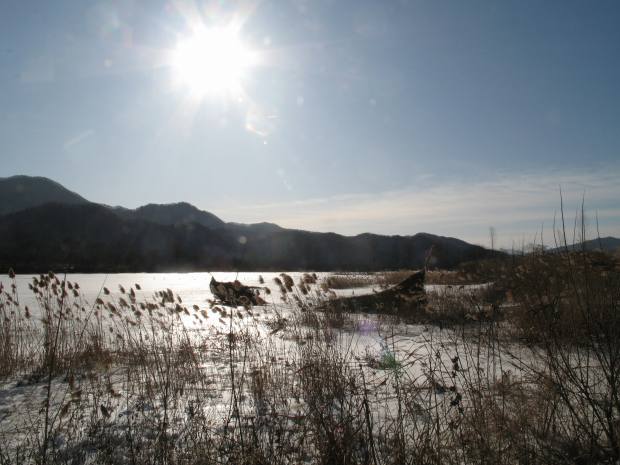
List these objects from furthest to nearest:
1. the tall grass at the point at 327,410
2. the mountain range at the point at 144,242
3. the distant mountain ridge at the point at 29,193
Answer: the distant mountain ridge at the point at 29,193 → the mountain range at the point at 144,242 → the tall grass at the point at 327,410

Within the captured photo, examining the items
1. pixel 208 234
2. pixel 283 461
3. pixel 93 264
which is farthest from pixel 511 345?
pixel 208 234

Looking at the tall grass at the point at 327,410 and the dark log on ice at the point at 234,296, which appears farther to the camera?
the dark log on ice at the point at 234,296

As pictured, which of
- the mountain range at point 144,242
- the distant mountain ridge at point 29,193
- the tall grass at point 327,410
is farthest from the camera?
the distant mountain ridge at point 29,193

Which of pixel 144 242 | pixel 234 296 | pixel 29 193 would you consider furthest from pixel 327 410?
pixel 29 193

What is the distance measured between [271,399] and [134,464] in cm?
134

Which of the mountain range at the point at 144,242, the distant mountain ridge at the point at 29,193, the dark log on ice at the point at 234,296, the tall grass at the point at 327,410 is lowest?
the tall grass at the point at 327,410

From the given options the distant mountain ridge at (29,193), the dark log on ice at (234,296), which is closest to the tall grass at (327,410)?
the dark log on ice at (234,296)

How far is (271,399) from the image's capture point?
121 inches

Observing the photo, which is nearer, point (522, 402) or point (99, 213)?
point (522, 402)

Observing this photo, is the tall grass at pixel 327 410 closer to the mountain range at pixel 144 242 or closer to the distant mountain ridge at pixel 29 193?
the mountain range at pixel 144 242

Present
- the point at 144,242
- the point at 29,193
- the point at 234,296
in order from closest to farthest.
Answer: the point at 234,296
the point at 144,242
the point at 29,193

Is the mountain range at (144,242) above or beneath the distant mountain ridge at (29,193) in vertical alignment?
beneath

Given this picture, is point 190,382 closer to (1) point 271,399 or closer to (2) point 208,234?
(1) point 271,399

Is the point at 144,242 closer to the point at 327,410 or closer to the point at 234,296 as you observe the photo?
the point at 234,296
